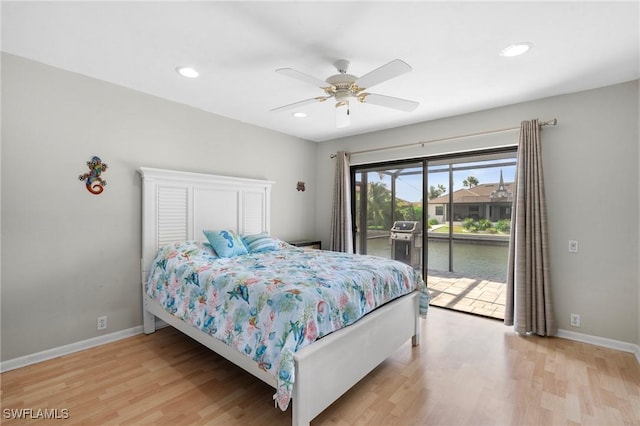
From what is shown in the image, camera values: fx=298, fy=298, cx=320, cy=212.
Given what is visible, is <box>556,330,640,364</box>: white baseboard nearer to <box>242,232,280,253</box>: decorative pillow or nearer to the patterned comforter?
the patterned comforter

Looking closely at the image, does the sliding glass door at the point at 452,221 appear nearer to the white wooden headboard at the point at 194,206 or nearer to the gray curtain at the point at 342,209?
the gray curtain at the point at 342,209

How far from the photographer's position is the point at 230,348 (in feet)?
6.75

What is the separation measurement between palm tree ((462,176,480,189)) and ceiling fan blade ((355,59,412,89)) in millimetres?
2480

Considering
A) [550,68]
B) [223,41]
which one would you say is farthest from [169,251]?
[550,68]

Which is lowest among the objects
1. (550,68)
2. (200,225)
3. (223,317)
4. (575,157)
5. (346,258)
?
(223,317)

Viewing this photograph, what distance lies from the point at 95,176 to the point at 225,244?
1.36 meters

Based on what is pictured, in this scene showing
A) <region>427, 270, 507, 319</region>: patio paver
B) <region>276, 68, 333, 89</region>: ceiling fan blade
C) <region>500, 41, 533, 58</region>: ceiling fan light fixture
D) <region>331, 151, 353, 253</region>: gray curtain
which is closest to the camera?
<region>276, 68, 333, 89</region>: ceiling fan blade

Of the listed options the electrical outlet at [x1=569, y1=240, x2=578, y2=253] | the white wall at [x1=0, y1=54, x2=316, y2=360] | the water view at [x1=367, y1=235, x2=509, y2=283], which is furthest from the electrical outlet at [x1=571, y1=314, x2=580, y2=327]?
the white wall at [x1=0, y1=54, x2=316, y2=360]

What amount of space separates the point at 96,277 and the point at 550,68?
450cm

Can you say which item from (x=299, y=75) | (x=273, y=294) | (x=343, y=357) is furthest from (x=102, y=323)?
(x=299, y=75)

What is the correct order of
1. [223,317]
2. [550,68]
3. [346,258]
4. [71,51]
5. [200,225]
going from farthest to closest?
[200,225] < [346,258] < [550,68] < [71,51] < [223,317]

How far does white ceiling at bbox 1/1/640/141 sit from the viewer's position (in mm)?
1829

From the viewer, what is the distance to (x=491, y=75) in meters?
2.67

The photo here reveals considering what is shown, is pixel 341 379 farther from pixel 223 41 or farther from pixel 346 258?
pixel 223 41
